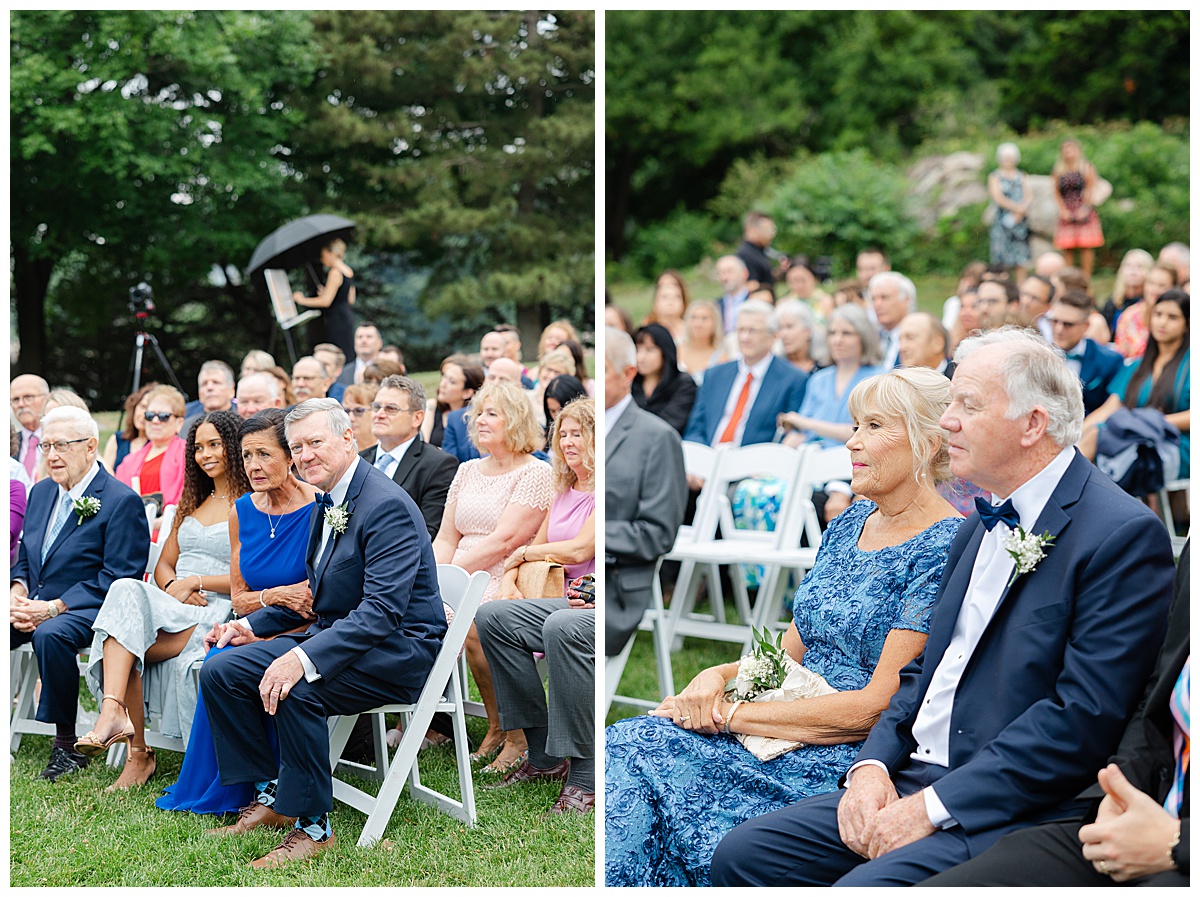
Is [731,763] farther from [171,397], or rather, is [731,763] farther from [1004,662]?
[171,397]

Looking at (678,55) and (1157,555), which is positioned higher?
(678,55)

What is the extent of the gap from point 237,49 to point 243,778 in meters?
7.88

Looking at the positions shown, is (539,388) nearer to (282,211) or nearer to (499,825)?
(499,825)

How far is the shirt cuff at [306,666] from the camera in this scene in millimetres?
3420

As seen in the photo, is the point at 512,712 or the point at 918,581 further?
the point at 512,712

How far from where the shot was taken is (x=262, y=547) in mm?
4059

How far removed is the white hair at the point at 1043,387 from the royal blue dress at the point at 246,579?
253cm

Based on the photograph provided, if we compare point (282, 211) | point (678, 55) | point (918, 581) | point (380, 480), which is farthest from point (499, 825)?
point (678, 55)

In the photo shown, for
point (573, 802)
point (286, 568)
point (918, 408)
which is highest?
point (918, 408)

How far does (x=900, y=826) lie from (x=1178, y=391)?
4.28 metres

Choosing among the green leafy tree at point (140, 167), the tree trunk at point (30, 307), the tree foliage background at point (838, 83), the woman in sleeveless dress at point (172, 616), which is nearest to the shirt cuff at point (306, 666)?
the woman in sleeveless dress at point (172, 616)

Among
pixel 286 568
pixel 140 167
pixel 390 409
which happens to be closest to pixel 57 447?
pixel 286 568

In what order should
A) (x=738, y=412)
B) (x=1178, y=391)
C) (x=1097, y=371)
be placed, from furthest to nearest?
(x=738, y=412) → (x=1097, y=371) → (x=1178, y=391)

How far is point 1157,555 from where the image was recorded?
2227 mm
